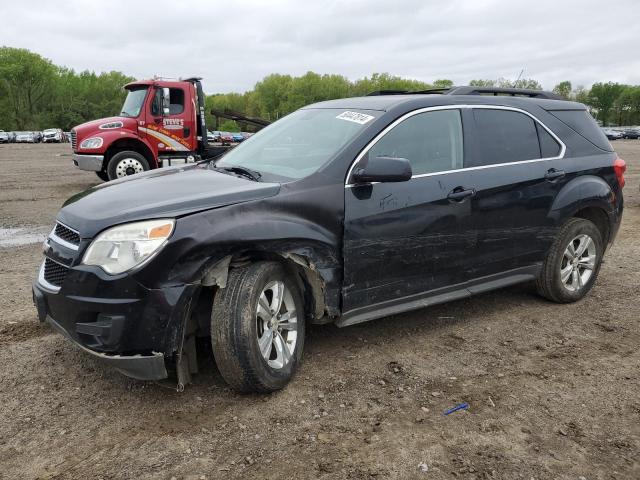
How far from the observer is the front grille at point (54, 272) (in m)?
3.09

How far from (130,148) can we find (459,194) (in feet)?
32.3

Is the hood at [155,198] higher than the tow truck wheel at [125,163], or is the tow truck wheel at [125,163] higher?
the hood at [155,198]

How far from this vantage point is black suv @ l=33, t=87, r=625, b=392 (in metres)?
2.95

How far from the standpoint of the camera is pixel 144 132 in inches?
480

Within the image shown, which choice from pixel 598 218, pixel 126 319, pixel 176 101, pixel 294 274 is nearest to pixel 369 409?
pixel 294 274

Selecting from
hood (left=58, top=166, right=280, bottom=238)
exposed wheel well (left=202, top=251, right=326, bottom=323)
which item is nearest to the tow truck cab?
hood (left=58, top=166, right=280, bottom=238)

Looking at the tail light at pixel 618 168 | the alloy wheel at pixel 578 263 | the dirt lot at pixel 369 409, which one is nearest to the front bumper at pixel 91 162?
the dirt lot at pixel 369 409

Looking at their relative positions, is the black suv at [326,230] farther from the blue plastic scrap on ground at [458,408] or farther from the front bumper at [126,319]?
the blue plastic scrap on ground at [458,408]

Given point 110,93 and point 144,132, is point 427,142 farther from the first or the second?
point 110,93

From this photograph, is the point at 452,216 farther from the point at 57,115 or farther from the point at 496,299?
the point at 57,115

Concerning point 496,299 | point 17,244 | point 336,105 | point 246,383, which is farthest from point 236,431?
point 17,244

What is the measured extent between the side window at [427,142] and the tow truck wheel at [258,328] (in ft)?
3.63

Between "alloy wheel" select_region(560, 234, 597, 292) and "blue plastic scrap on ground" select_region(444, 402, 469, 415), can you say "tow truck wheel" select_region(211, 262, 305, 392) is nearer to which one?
"blue plastic scrap on ground" select_region(444, 402, 469, 415)

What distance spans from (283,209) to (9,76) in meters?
86.9
